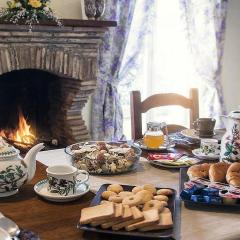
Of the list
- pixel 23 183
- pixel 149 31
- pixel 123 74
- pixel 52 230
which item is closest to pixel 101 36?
pixel 123 74

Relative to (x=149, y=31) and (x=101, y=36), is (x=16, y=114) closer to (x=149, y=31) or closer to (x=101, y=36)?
(x=101, y=36)

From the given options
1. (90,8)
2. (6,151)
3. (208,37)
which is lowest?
(6,151)

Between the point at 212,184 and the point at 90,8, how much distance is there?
1.95 metres

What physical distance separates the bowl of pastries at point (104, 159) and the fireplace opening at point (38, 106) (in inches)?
58.9

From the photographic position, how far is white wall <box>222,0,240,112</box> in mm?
4271

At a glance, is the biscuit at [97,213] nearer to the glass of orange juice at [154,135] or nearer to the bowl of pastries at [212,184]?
the bowl of pastries at [212,184]

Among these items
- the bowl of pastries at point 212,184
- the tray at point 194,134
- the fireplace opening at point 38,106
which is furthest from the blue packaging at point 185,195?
the fireplace opening at point 38,106

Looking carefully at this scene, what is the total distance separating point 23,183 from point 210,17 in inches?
125

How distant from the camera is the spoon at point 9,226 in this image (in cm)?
97

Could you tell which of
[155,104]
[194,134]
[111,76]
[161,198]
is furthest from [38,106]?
[161,198]

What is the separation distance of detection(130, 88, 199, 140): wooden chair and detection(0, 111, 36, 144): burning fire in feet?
3.39

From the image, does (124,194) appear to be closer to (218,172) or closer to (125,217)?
(125,217)

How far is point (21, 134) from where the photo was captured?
10.0ft

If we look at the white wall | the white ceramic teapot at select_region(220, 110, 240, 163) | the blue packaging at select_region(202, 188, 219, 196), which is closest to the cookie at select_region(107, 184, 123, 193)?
the blue packaging at select_region(202, 188, 219, 196)
